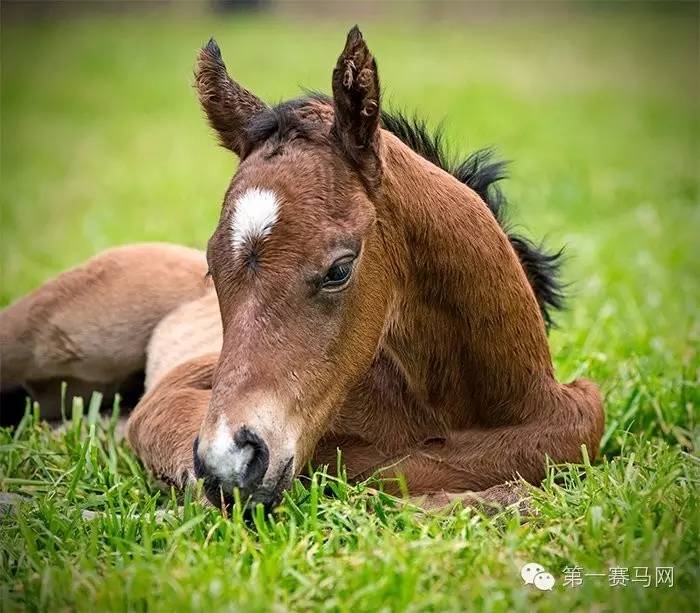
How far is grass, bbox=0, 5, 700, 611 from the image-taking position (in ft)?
10.6

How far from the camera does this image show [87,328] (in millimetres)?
5652

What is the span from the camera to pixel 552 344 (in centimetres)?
663

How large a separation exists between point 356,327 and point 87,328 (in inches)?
97.7

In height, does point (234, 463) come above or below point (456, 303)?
below

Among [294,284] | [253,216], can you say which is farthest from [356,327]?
[253,216]

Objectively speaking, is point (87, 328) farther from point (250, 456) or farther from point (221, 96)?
point (250, 456)

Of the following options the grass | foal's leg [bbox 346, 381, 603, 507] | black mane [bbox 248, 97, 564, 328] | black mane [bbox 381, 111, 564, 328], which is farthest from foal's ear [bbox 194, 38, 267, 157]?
foal's leg [bbox 346, 381, 603, 507]

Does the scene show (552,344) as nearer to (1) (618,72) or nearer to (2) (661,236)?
(2) (661,236)

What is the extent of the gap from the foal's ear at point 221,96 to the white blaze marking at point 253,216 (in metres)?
0.54

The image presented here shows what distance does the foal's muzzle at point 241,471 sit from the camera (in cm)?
331

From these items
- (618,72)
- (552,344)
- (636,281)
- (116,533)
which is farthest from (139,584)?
(618,72)

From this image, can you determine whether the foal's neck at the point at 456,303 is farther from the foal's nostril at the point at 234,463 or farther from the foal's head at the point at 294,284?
the foal's nostril at the point at 234,463

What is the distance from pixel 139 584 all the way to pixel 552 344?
161 inches

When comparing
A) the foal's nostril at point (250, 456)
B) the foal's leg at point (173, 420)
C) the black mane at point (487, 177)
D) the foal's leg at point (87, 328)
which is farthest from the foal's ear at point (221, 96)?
the foal's leg at point (87, 328)
